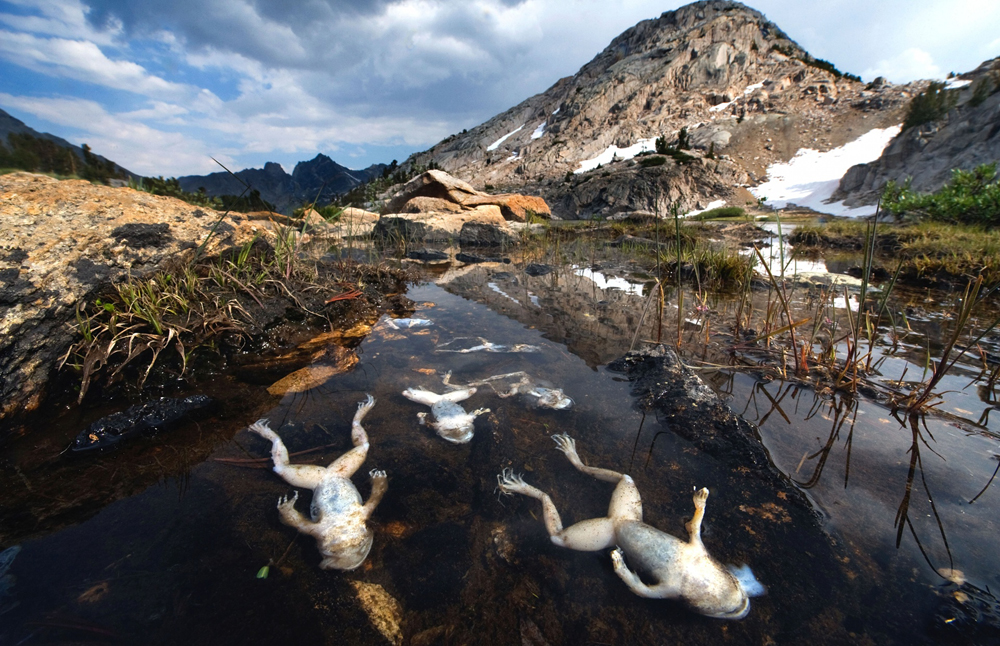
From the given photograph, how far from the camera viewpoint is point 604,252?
32.2 ft

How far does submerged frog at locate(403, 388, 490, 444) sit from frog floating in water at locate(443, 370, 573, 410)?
0.15 metres

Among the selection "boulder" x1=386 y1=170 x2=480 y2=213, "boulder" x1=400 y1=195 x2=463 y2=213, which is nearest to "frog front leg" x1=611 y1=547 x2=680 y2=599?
"boulder" x1=400 y1=195 x2=463 y2=213

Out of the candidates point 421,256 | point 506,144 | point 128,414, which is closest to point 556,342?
point 128,414

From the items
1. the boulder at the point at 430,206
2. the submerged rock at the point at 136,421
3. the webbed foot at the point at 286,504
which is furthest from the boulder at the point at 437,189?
the webbed foot at the point at 286,504

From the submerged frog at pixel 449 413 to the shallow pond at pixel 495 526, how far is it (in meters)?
0.07

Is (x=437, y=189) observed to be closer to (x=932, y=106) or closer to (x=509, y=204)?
(x=509, y=204)

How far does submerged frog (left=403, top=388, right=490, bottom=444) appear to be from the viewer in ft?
6.93

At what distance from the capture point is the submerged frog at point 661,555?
4.13ft

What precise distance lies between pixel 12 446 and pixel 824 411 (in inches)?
176

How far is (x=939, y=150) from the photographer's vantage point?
1168 inches

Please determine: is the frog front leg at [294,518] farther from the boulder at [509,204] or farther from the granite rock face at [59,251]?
the boulder at [509,204]

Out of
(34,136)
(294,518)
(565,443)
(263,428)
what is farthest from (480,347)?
(34,136)

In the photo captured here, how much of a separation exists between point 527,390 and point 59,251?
3.37 meters

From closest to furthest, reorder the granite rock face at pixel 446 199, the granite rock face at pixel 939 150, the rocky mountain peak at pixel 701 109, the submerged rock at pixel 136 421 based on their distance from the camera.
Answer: the submerged rock at pixel 136 421 → the granite rock face at pixel 446 199 → the granite rock face at pixel 939 150 → the rocky mountain peak at pixel 701 109
